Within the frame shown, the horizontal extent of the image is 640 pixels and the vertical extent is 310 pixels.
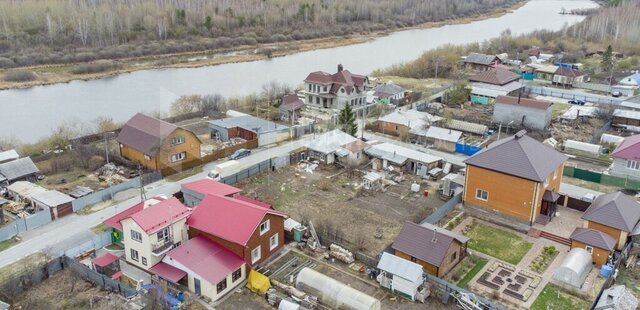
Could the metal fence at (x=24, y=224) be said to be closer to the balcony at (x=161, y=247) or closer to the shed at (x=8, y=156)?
the balcony at (x=161, y=247)

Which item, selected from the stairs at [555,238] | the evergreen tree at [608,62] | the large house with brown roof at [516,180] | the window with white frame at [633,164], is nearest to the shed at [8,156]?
the large house with brown roof at [516,180]

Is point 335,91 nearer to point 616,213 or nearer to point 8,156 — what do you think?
point 8,156

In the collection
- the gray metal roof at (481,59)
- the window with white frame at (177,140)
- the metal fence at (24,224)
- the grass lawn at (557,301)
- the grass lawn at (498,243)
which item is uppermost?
the gray metal roof at (481,59)

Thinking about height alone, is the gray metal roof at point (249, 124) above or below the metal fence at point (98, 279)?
above

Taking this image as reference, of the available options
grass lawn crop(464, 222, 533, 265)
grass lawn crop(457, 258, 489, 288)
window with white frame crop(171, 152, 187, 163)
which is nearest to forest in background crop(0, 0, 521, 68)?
window with white frame crop(171, 152, 187, 163)

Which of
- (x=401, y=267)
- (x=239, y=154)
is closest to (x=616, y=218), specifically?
Result: (x=401, y=267)

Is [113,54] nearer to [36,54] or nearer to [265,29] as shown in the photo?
[36,54]

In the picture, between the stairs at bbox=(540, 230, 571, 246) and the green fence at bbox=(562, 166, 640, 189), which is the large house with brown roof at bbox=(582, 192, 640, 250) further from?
the green fence at bbox=(562, 166, 640, 189)
